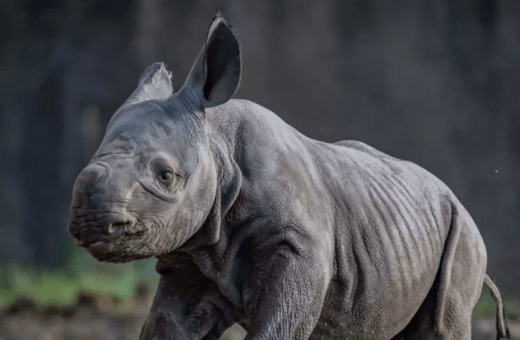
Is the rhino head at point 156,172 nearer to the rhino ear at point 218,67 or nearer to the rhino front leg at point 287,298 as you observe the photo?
the rhino ear at point 218,67

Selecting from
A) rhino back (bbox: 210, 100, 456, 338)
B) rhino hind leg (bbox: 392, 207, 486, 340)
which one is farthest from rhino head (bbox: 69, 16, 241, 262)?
rhino hind leg (bbox: 392, 207, 486, 340)

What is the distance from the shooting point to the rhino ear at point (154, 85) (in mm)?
3389

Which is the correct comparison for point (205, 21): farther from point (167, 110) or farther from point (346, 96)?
point (167, 110)

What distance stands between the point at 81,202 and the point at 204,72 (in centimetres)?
78

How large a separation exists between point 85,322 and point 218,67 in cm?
503

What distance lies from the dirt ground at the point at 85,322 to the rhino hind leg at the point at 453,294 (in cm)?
332

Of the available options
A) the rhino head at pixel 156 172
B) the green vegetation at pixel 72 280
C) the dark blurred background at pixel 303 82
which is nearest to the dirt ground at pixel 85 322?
the green vegetation at pixel 72 280

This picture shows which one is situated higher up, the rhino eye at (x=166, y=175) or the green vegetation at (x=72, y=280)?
the rhino eye at (x=166, y=175)

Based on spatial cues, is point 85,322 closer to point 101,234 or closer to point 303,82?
point 303,82

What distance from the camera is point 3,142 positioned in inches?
340

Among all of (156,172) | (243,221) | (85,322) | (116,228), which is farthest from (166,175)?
(85,322)

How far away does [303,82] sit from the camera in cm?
871

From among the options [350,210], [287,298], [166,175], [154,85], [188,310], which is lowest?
[188,310]

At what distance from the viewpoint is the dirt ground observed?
7359 mm
